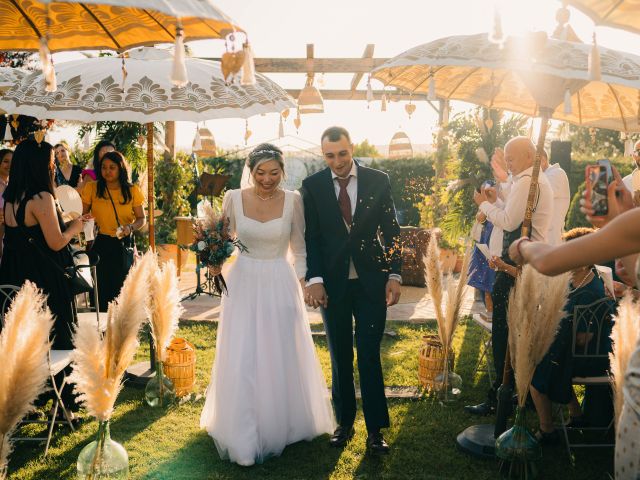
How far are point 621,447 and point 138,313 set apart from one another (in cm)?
209

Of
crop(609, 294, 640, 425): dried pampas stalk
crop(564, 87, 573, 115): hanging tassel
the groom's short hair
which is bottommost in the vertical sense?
crop(609, 294, 640, 425): dried pampas stalk

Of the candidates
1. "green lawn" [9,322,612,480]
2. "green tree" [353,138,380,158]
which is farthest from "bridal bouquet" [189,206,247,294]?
"green tree" [353,138,380,158]

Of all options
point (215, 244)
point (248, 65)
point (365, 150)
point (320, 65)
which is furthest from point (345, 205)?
point (365, 150)

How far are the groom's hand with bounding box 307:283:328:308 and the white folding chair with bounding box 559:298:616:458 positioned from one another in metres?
1.77

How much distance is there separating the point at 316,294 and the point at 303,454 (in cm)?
118

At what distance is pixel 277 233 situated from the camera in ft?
14.1

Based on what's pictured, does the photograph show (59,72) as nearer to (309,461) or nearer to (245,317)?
(245,317)

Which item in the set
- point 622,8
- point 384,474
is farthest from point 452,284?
point 622,8

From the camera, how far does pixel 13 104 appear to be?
4691 mm

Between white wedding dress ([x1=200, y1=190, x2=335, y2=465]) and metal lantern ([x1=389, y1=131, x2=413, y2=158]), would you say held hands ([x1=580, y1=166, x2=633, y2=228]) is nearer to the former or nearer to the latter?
white wedding dress ([x1=200, y1=190, x2=335, y2=465])

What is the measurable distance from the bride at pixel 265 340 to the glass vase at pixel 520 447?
1.39 meters

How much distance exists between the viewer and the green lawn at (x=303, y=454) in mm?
3852

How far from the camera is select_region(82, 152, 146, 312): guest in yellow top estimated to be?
6000 millimetres

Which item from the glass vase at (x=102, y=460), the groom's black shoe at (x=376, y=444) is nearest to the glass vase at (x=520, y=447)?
the groom's black shoe at (x=376, y=444)
